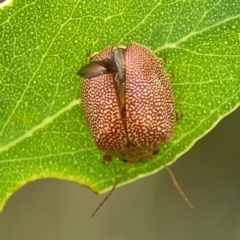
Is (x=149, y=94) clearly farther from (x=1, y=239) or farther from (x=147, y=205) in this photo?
(x=1, y=239)

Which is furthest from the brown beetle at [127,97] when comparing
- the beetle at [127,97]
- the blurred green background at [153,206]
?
the blurred green background at [153,206]

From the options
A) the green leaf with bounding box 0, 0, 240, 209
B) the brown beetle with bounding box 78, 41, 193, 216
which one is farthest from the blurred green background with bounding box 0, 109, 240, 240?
the brown beetle with bounding box 78, 41, 193, 216

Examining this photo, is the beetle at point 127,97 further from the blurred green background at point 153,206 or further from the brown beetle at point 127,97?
the blurred green background at point 153,206

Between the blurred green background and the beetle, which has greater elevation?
the beetle

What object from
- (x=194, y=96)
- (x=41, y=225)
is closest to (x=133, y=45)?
(x=194, y=96)

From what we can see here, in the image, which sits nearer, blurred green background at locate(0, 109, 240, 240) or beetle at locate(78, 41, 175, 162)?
beetle at locate(78, 41, 175, 162)

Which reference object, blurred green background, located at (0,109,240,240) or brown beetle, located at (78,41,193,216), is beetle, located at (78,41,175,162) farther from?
blurred green background, located at (0,109,240,240)
